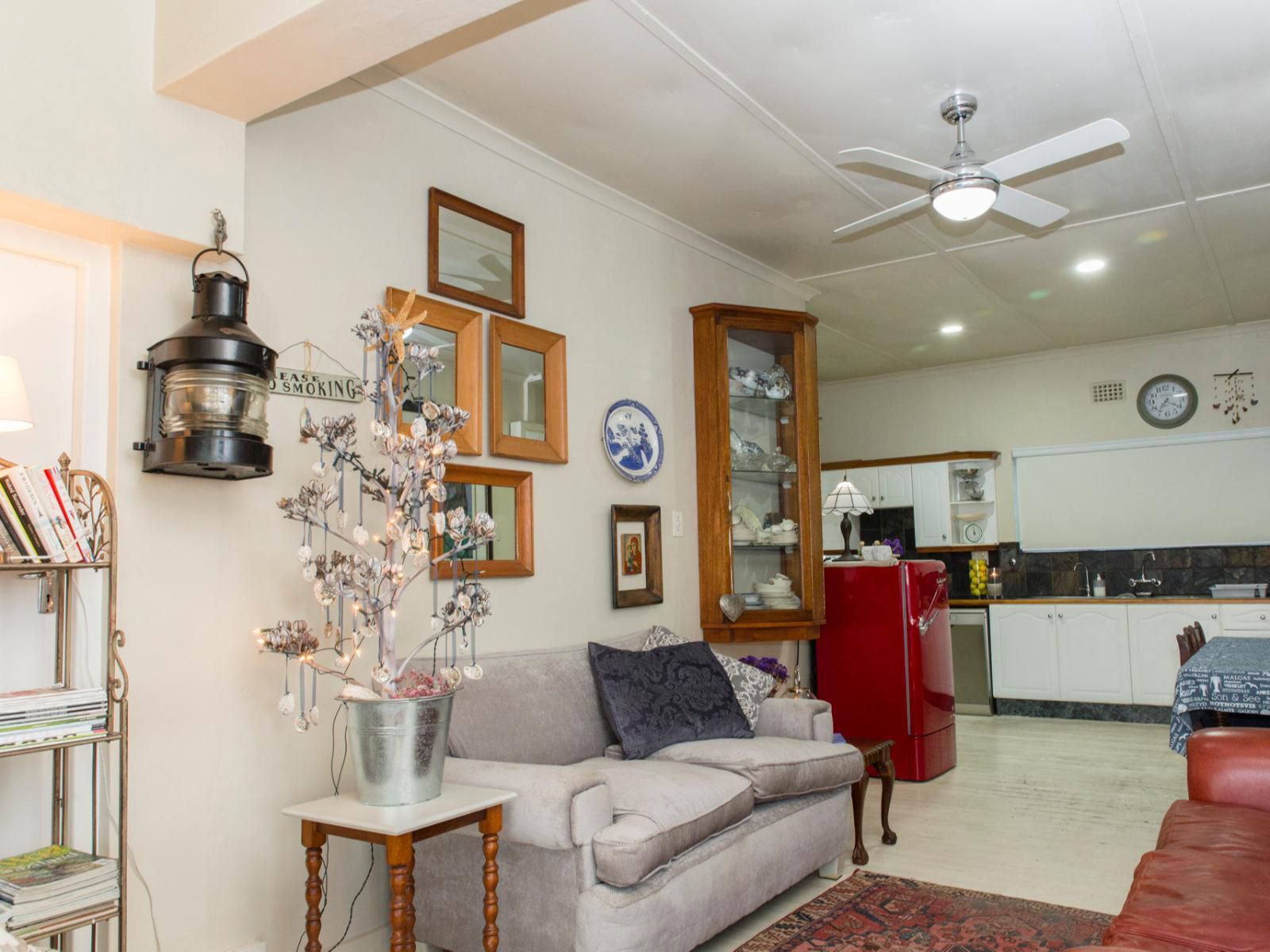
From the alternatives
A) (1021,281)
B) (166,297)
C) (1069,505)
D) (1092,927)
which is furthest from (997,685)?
(166,297)

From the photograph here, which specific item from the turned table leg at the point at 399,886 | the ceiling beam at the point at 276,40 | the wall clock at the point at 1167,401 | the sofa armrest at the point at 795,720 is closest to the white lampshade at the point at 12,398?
the ceiling beam at the point at 276,40

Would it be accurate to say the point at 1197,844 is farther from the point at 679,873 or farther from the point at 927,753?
the point at 927,753

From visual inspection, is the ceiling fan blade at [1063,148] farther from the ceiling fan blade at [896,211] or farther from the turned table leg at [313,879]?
the turned table leg at [313,879]

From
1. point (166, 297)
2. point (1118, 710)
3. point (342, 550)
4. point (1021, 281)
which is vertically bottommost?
point (1118, 710)

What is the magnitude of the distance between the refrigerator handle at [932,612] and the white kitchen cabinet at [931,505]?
2.22m

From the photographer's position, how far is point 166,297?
2.57 m

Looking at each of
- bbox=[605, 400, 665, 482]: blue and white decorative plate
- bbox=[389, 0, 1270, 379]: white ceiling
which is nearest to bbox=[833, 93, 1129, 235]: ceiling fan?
bbox=[389, 0, 1270, 379]: white ceiling

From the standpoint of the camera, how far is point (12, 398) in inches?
83.0

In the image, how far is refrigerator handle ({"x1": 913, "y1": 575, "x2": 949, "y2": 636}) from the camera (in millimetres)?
5320

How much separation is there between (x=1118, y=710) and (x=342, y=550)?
6079 millimetres

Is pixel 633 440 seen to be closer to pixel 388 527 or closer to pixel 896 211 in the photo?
pixel 896 211

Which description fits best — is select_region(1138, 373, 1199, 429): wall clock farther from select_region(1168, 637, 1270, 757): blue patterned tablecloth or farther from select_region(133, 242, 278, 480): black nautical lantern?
select_region(133, 242, 278, 480): black nautical lantern

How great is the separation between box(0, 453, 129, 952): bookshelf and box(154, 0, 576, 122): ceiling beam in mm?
989

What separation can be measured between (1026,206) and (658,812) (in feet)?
8.37
